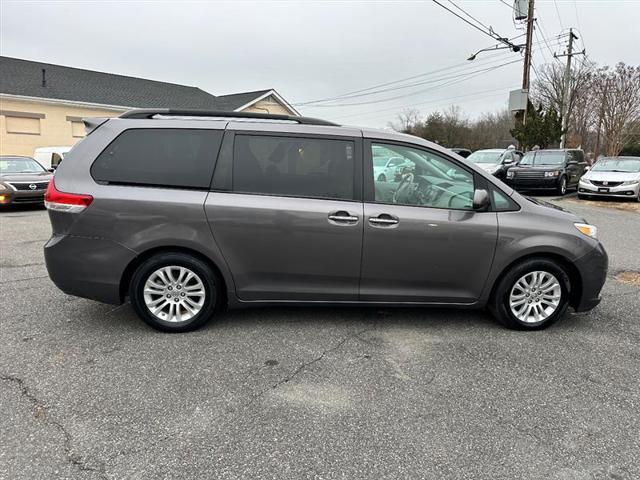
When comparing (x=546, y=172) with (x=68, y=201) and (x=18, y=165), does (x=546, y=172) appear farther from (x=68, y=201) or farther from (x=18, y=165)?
(x=18, y=165)

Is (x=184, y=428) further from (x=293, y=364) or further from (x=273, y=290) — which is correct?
(x=273, y=290)

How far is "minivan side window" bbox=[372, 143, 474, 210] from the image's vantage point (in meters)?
3.99

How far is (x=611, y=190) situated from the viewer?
14.9 meters

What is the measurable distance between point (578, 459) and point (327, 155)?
2.73 m

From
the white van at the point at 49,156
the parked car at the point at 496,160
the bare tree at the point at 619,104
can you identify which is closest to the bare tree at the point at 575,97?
the bare tree at the point at 619,104

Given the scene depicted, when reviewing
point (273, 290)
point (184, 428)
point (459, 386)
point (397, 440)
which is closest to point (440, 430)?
point (397, 440)

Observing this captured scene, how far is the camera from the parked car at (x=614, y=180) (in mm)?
14688

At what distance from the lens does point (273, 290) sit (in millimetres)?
4016

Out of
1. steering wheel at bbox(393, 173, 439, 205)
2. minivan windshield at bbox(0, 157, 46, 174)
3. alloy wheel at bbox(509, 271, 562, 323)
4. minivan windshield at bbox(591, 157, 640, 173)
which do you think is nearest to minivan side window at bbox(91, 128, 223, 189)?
steering wheel at bbox(393, 173, 439, 205)

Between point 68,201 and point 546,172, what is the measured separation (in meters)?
15.5

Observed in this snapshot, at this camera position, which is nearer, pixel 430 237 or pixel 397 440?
pixel 397 440

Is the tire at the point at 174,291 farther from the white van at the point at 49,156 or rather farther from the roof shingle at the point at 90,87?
the roof shingle at the point at 90,87

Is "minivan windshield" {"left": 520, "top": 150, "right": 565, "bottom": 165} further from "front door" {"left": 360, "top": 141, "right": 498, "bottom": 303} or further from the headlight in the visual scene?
"front door" {"left": 360, "top": 141, "right": 498, "bottom": 303}

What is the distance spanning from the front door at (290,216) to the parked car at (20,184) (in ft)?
31.1
